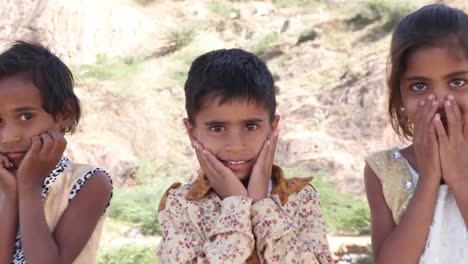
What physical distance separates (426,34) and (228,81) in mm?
634

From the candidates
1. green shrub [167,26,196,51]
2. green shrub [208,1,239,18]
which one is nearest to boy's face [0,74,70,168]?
green shrub [167,26,196,51]

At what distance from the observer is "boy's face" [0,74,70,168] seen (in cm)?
217

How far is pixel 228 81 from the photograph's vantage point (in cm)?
203

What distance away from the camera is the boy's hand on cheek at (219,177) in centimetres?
195

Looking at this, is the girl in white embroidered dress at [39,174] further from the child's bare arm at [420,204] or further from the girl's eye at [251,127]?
the child's bare arm at [420,204]

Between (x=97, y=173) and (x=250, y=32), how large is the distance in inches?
501

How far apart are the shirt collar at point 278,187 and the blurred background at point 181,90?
5.04 meters

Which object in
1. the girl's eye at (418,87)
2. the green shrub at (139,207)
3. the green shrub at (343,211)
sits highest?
the girl's eye at (418,87)

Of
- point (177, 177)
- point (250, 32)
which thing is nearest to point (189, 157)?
point (177, 177)

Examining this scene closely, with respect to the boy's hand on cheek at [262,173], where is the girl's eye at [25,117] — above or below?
below

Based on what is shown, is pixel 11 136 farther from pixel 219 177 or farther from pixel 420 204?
pixel 420 204

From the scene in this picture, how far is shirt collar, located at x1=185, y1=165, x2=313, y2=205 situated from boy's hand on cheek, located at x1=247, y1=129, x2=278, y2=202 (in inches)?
2.4

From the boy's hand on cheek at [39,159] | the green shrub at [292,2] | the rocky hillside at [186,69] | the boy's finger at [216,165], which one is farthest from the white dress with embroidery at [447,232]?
the green shrub at [292,2]

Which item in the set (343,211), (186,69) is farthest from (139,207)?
(186,69)
